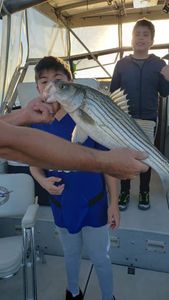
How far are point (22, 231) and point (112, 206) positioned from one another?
1.83 ft

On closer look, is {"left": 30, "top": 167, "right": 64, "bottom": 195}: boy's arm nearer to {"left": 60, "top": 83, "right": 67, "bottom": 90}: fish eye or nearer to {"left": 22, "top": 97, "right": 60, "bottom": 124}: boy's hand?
{"left": 22, "top": 97, "right": 60, "bottom": 124}: boy's hand

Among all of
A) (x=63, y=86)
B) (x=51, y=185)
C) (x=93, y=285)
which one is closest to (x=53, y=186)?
(x=51, y=185)

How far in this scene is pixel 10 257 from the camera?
172cm

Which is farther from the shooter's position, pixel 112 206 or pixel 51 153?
pixel 112 206

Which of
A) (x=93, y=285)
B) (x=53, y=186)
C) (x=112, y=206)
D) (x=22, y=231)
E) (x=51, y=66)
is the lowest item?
(x=93, y=285)

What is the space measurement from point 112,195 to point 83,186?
0.16 metres

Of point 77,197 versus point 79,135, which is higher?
point 79,135

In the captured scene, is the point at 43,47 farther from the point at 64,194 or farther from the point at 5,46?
the point at 64,194

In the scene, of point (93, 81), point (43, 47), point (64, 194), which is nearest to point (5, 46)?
point (93, 81)

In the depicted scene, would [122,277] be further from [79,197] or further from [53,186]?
[53,186]

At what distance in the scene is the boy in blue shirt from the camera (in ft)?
4.99

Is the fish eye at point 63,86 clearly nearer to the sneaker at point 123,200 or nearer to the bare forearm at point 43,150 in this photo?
the bare forearm at point 43,150

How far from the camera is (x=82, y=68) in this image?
5.13 meters

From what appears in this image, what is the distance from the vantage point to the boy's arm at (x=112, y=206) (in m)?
1.58
